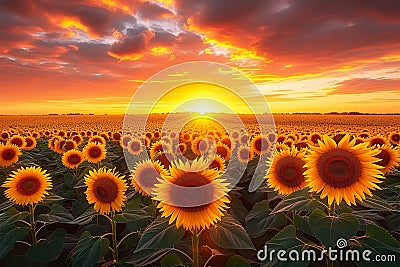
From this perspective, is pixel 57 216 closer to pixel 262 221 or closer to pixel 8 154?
pixel 262 221

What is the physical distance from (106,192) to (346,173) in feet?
10.2

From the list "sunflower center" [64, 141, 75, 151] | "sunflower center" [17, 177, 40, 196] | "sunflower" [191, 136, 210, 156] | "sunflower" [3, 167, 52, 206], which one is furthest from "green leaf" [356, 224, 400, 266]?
"sunflower center" [64, 141, 75, 151]

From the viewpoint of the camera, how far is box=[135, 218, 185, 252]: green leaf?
3.34 m

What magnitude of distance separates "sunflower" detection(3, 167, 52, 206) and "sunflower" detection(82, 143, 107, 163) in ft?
12.7

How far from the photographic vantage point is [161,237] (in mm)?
3424

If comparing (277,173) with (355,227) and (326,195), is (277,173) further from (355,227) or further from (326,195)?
(355,227)

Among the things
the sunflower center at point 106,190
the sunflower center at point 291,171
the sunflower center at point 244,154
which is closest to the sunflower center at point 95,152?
the sunflower center at point 244,154

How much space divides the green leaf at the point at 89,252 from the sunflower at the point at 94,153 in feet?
18.7

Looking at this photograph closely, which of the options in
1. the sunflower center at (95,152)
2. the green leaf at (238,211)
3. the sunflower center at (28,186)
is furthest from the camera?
the sunflower center at (95,152)

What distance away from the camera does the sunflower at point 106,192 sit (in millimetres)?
4926

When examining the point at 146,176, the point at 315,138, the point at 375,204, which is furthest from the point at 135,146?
the point at 375,204

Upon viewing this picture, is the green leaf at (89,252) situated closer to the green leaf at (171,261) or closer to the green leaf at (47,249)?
the green leaf at (47,249)

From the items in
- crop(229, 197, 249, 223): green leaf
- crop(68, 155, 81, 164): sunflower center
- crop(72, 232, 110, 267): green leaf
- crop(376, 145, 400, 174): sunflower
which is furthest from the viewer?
crop(68, 155, 81, 164): sunflower center

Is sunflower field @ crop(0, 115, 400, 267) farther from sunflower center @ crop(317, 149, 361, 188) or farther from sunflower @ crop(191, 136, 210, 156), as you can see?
sunflower @ crop(191, 136, 210, 156)
